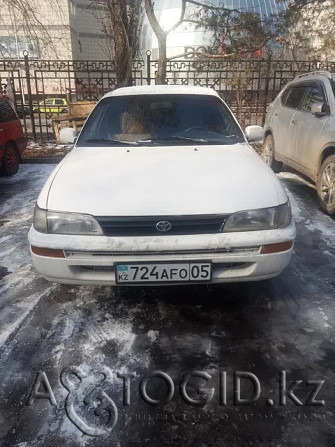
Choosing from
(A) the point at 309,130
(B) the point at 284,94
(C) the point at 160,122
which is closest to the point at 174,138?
(C) the point at 160,122

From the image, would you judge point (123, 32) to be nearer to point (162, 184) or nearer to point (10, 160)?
point (10, 160)

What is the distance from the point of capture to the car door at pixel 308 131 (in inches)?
212

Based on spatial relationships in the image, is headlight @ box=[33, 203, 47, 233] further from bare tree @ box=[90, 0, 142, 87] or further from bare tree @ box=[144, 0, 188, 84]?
bare tree @ box=[144, 0, 188, 84]

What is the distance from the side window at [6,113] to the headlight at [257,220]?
581 centimetres

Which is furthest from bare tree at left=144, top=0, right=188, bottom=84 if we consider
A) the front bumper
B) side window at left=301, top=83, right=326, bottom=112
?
the front bumper

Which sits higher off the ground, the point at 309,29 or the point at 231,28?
the point at 309,29

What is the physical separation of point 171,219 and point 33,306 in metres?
1.41

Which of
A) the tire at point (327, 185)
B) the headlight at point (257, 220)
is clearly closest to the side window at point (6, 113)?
the tire at point (327, 185)

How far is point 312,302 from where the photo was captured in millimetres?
3100

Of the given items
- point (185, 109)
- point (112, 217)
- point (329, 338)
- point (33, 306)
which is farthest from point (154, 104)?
point (329, 338)

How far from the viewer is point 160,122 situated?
3775 mm

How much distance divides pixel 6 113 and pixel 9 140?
48 centimetres

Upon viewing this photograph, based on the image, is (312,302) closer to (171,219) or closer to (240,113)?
(171,219)

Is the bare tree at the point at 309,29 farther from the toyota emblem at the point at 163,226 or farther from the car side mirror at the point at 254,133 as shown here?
the toyota emblem at the point at 163,226
